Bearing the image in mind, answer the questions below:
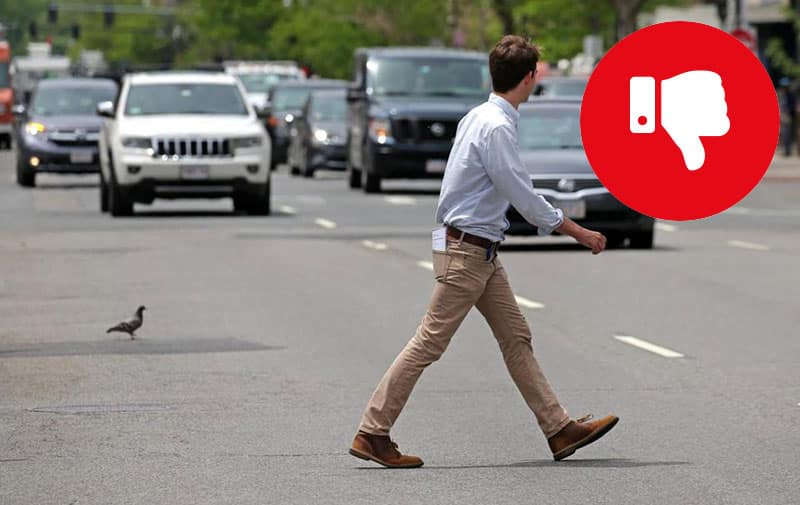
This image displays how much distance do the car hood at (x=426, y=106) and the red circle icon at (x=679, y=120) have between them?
87.4 ft

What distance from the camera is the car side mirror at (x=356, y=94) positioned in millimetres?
Answer: 37391

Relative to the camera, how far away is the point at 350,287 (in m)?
19.1

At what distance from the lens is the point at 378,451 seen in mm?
9570

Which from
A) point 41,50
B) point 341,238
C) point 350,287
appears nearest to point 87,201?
point 341,238

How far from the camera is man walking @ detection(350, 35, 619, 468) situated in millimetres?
9367

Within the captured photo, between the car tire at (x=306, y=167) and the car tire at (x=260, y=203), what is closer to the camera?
the car tire at (x=260, y=203)

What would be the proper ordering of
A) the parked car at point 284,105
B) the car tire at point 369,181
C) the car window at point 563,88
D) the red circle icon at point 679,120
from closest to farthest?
1. the red circle icon at point 679,120
2. the car tire at point 369,181
3. the car window at point 563,88
4. the parked car at point 284,105

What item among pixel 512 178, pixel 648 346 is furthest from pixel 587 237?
pixel 648 346

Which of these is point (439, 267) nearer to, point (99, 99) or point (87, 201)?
point (87, 201)

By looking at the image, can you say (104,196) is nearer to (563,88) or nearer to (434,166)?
(434,166)

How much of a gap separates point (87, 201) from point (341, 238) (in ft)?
33.8

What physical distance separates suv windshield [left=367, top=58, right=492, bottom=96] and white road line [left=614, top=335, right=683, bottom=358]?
22.1 meters

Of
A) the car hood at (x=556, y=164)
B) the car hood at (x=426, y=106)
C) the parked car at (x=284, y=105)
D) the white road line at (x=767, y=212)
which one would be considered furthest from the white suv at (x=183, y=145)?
the parked car at (x=284, y=105)

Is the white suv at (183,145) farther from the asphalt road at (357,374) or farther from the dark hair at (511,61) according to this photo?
the dark hair at (511,61)
